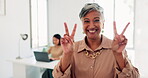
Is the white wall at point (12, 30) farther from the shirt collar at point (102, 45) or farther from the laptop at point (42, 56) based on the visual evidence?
the shirt collar at point (102, 45)

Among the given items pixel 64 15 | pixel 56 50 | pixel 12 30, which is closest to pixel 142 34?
pixel 56 50

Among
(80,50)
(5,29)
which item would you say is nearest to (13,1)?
(5,29)

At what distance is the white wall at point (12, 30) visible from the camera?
11.9ft

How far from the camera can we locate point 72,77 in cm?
113

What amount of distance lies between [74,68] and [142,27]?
1511 mm

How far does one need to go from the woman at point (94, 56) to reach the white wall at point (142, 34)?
1.33 meters

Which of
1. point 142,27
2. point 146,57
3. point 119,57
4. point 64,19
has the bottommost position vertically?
point 146,57

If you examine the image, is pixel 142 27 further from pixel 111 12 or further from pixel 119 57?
pixel 111 12

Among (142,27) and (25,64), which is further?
(25,64)

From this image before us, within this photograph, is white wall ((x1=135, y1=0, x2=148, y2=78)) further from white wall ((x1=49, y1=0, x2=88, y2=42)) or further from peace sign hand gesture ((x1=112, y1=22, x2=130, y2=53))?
white wall ((x1=49, y1=0, x2=88, y2=42))

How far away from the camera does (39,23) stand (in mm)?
4926

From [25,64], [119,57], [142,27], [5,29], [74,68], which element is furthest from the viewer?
[5,29]

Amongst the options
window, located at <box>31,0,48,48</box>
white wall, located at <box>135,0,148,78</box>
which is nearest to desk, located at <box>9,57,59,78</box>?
white wall, located at <box>135,0,148,78</box>

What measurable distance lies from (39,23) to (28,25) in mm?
620
